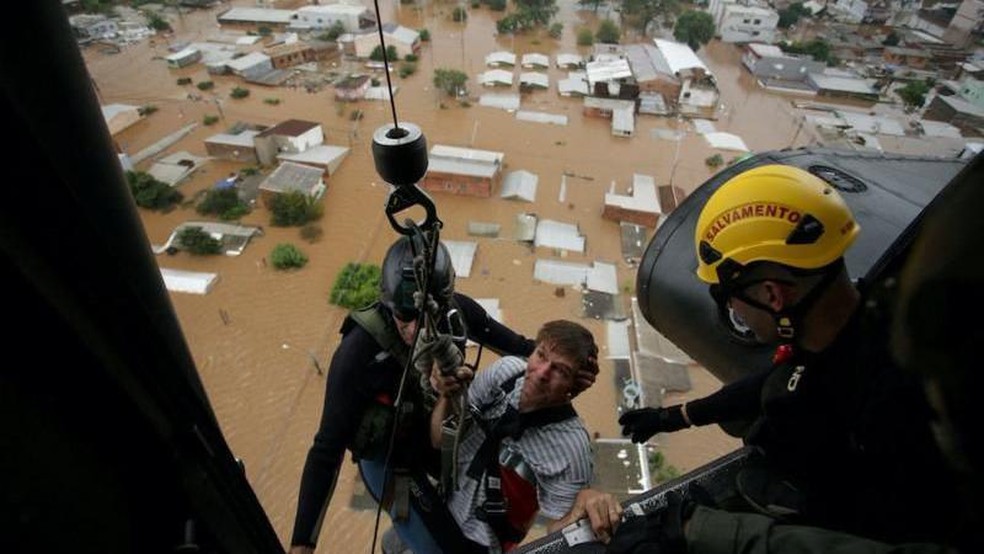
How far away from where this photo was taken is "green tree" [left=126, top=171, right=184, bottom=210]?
1381 cm

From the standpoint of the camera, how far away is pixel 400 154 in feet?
4.01

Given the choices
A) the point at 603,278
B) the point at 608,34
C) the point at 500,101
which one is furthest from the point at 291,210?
the point at 608,34

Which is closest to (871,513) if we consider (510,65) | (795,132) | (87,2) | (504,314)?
(504,314)

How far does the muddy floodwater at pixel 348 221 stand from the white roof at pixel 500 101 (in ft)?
1.73

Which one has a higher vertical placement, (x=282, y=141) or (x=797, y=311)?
(x=797, y=311)

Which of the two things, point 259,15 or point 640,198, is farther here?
point 259,15

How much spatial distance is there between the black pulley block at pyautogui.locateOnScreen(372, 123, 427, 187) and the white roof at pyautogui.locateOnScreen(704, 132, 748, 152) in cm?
1933

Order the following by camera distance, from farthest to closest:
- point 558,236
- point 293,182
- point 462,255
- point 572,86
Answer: point 572,86
point 293,182
point 558,236
point 462,255

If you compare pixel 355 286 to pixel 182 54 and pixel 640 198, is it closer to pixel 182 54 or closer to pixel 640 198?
pixel 640 198

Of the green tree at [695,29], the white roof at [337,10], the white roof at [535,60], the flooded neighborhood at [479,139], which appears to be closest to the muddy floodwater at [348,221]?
the flooded neighborhood at [479,139]

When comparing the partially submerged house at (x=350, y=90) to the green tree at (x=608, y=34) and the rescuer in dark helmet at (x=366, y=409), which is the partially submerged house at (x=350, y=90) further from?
the rescuer in dark helmet at (x=366, y=409)

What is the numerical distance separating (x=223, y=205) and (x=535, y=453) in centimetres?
1433

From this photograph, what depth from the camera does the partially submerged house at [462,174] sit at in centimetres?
1428

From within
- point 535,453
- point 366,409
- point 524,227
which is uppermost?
point 366,409
